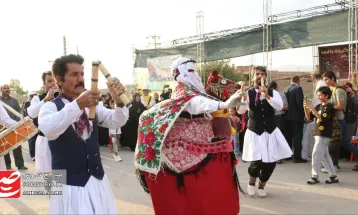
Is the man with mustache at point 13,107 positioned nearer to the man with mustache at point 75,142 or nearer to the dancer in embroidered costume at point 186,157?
the dancer in embroidered costume at point 186,157

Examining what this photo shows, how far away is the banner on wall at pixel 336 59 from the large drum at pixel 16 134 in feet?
29.5

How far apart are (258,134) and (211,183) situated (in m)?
2.09

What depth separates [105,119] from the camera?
10.3 feet

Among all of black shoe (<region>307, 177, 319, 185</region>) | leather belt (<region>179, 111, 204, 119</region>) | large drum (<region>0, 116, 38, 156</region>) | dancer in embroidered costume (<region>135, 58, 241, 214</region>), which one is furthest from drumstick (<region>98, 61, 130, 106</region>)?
black shoe (<region>307, 177, 319, 185</region>)

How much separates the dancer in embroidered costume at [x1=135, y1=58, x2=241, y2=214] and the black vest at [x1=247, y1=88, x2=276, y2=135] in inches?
68.4

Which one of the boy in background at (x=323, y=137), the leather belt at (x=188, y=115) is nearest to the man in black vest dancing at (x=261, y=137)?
the boy in background at (x=323, y=137)

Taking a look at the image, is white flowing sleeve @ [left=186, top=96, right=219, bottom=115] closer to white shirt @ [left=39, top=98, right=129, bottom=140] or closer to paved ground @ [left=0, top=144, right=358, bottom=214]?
white shirt @ [left=39, top=98, right=129, bottom=140]

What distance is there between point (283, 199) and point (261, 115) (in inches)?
51.7

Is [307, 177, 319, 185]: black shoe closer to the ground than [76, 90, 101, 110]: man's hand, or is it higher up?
closer to the ground

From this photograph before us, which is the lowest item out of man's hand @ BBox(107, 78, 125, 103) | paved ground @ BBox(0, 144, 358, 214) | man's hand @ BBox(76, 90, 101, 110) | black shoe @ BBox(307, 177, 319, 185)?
paved ground @ BBox(0, 144, 358, 214)

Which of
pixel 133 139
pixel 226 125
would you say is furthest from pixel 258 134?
pixel 133 139

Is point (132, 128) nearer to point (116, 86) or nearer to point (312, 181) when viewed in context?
point (312, 181)
